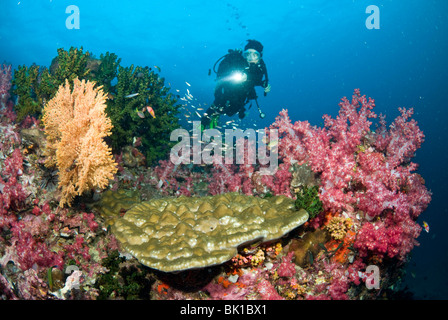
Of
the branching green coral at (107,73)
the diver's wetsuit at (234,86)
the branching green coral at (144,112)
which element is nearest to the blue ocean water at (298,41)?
the diver's wetsuit at (234,86)

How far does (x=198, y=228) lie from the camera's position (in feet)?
11.9

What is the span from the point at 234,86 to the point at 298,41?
158ft

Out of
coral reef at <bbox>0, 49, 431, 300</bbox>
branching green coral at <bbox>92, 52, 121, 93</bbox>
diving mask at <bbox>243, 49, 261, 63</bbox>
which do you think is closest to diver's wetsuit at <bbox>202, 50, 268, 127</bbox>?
diving mask at <bbox>243, 49, 261, 63</bbox>

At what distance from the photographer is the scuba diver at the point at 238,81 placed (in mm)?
10633

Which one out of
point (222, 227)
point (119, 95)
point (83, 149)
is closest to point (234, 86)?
point (119, 95)

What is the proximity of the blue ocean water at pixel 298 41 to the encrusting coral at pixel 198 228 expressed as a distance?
16.4 meters

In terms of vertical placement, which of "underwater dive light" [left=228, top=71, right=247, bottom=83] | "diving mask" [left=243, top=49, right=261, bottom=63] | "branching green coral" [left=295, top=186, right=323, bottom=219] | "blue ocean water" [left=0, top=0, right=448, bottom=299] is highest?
"blue ocean water" [left=0, top=0, right=448, bottom=299]

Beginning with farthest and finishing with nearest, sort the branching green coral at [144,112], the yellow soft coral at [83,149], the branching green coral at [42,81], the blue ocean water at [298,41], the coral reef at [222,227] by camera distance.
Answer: the blue ocean water at [298,41], the branching green coral at [144,112], the branching green coral at [42,81], the yellow soft coral at [83,149], the coral reef at [222,227]

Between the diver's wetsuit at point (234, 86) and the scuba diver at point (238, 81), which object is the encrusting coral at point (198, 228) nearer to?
the scuba diver at point (238, 81)

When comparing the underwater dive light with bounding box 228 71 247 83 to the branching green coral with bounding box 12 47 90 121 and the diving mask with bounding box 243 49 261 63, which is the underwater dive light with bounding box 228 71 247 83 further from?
the branching green coral with bounding box 12 47 90 121

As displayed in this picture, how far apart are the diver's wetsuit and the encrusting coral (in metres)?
7.37

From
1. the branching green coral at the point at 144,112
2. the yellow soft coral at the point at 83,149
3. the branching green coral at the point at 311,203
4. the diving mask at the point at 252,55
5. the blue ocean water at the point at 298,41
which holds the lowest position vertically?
the branching green coral at the point at 311,203

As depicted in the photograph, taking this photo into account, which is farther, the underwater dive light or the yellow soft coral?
the underwater dive light

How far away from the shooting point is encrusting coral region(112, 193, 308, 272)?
10.1 ft
